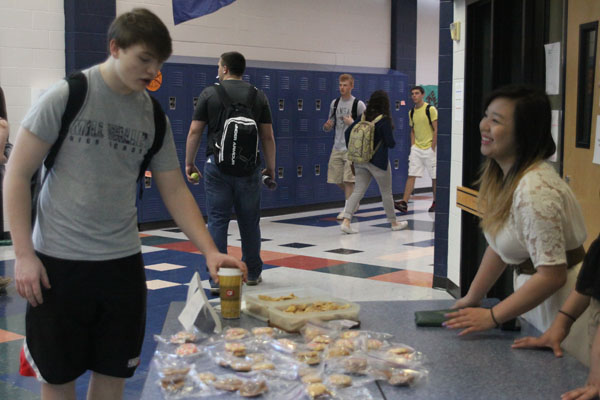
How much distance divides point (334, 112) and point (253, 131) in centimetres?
464

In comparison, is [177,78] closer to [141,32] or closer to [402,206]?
[402,206]

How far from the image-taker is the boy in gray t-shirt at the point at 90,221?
199 cm

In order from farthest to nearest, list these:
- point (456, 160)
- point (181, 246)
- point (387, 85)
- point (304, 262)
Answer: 1. point (387, 85)
2. point (181, 246)
3. point (304, 262)
4. point (456, 160)

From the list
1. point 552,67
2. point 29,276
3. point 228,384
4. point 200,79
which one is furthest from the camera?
point 200,79

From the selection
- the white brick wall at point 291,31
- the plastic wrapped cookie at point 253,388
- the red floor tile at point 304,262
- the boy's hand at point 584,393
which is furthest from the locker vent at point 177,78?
the boy's hand at point 584,393

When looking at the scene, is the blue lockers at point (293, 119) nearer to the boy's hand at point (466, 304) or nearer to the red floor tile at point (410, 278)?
the red floor tile at point (410, 278)

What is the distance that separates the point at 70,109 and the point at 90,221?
304 millimetres

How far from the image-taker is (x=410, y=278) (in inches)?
243

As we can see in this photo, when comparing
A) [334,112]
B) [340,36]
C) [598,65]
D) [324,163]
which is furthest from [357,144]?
[598,65]

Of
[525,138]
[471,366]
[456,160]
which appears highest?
[525,138]

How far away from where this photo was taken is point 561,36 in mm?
4051

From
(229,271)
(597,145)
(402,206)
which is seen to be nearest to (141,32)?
(229,271)

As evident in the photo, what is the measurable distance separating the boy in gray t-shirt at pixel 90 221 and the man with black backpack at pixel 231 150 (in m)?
3.16

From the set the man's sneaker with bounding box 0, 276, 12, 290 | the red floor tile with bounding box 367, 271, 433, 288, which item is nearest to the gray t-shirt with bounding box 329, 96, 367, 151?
the red floor tile with bounding box 367, 271, 433, 288
